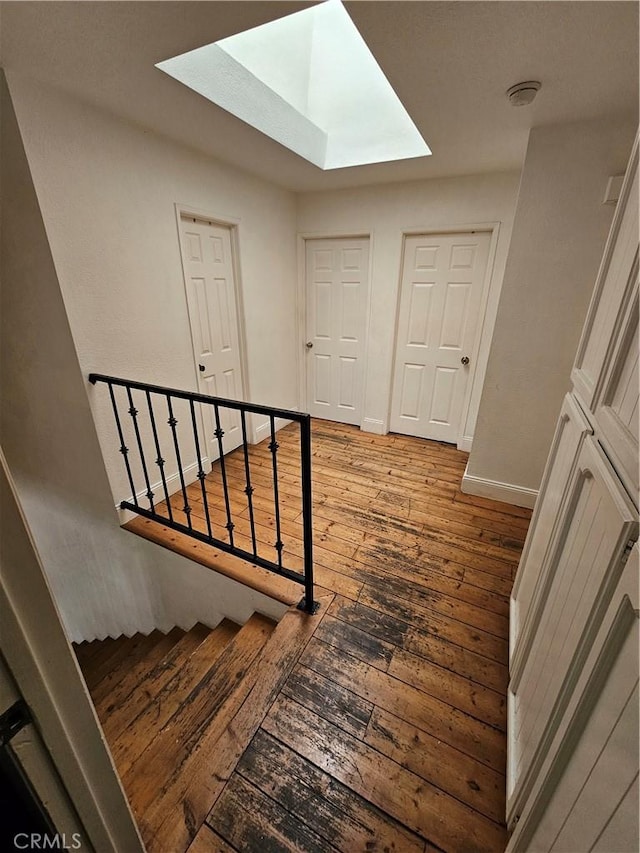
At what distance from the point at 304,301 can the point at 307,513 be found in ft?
8.92

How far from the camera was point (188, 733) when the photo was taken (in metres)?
1.35

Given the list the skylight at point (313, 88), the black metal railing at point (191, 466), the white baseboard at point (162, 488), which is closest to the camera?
the black metal railing at point (191, 466)

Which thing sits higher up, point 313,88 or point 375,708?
point 313,88

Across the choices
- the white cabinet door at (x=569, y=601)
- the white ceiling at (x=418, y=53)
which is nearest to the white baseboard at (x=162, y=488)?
the white ceiling at (x=418, y=53)

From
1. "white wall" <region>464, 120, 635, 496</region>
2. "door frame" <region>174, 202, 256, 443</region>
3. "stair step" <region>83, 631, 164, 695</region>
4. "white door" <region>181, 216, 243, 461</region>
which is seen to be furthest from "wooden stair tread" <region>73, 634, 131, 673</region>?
"white wall" <region>464, 120, 635, 496</region>

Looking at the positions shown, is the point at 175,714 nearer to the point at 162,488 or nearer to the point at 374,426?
the point at 162,488

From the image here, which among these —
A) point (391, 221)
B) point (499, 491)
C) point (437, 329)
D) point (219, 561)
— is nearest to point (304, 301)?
point (391, 221)

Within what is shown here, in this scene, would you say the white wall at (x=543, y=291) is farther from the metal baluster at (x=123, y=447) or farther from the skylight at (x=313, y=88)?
the metal baluster at (x=123, y=447)

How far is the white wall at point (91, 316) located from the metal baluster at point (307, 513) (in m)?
0.24

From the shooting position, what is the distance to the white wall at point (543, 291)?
1792 millimetres

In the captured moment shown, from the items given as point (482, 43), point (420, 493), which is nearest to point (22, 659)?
point (482, 43)

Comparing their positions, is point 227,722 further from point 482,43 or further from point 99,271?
point 482,43

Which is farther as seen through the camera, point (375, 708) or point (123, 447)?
point (123, 447)

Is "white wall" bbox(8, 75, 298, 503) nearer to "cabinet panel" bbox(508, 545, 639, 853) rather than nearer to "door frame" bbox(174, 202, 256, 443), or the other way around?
"door frame" bbox(174, 202, 256, 443)
